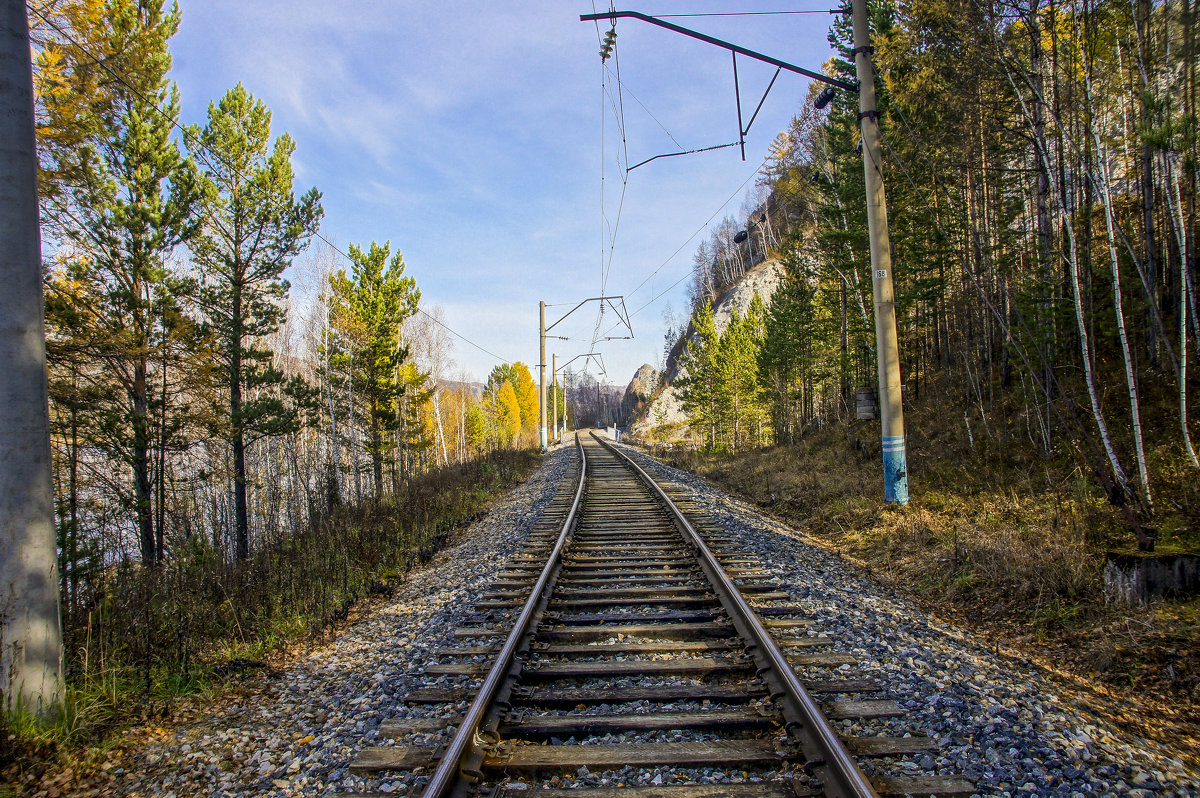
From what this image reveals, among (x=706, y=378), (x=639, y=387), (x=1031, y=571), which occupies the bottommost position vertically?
(x=1031, y=571)

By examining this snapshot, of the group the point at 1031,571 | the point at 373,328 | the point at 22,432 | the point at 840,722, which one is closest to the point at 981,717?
the point at 840,722

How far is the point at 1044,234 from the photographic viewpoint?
11375mm

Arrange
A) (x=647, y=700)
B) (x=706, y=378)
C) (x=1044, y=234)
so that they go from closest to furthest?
(x=647, y=700) < (x=1044, y=234) < (x=706, y=378)

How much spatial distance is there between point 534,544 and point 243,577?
11.8 ft

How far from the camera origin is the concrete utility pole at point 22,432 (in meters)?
3.14

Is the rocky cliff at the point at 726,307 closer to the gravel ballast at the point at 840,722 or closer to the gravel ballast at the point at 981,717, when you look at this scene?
the gravel ballast at the point at 981,717

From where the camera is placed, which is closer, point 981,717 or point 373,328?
point 981,717

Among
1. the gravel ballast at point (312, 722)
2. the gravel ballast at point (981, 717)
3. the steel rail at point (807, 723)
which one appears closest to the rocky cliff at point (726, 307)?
the gravel ballast at point (981, 717)

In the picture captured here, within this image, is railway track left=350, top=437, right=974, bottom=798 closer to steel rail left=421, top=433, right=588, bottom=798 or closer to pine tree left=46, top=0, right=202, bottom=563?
steel rail left=421, top=433, right=588, bottom=798

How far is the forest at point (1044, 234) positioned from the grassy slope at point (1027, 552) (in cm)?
33

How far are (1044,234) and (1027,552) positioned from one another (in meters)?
8.63

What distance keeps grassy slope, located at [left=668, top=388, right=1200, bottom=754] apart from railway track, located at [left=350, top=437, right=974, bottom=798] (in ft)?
5.70

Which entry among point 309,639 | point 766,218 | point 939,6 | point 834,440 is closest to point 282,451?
point 834,440

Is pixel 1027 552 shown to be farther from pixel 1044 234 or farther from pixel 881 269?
pixel 1044 234
